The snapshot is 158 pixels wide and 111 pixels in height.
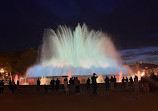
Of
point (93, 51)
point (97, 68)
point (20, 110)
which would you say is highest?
point (93, 51)

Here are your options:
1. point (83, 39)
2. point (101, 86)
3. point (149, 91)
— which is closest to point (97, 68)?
point (83, 39)

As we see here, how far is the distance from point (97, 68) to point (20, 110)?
97.5 feet

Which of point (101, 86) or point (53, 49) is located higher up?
point (53, 49)

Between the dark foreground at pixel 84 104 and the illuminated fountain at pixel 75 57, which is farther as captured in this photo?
the illuminated fountain at pixel 75 57

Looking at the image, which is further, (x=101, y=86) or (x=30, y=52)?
(x=30, y=52)

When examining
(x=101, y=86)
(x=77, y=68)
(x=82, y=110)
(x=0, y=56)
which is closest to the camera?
(x=82, y=110)

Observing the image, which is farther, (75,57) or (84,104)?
(75,57)

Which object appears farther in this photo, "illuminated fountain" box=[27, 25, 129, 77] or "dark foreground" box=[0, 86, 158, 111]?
"illuminated fountain" box=[27, 25, 129, 77]

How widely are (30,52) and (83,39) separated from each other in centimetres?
3534

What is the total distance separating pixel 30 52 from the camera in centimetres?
7319

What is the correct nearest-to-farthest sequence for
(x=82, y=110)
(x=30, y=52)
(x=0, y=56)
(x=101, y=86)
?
1. (x=82, y=110)
2. (x=101, y=86)
3. (x=0, y=56)
4. (x=30, y=52)

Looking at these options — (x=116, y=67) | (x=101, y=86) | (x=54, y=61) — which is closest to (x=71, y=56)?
(x=54, y=61)

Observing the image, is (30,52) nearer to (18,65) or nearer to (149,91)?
(18,65)

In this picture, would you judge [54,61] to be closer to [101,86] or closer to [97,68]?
[97,68]
